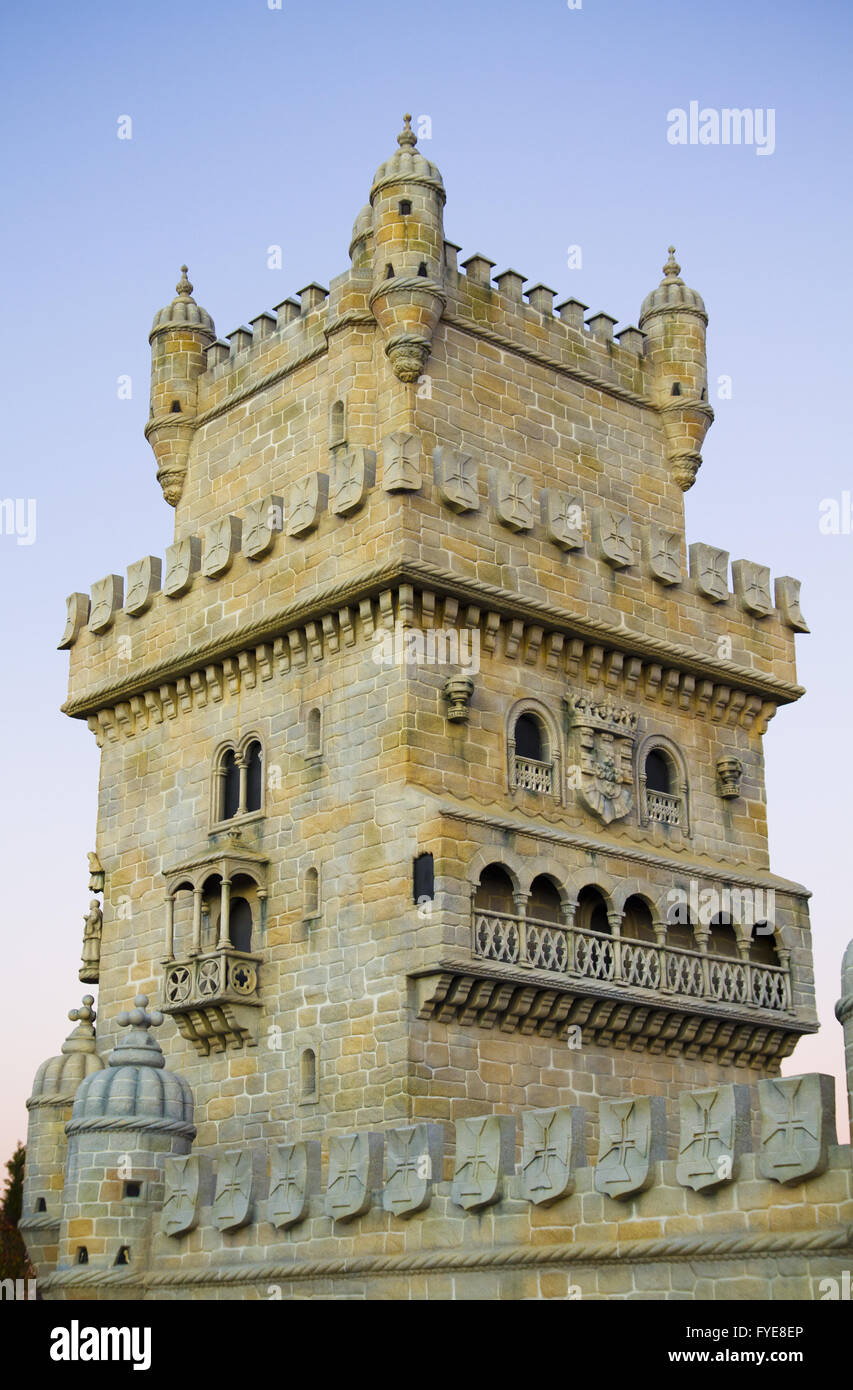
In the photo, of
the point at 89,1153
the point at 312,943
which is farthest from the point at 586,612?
the point at 89,1153

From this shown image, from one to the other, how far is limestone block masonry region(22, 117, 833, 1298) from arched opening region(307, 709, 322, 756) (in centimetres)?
7

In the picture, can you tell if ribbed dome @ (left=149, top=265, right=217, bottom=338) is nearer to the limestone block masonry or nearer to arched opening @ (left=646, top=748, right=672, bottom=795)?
the limestone block masonry

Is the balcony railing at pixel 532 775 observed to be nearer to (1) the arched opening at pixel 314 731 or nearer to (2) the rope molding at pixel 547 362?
(1) the arched opening at pixel 314 731

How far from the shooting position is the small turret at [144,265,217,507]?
119 feet

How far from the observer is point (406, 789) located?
28188mm

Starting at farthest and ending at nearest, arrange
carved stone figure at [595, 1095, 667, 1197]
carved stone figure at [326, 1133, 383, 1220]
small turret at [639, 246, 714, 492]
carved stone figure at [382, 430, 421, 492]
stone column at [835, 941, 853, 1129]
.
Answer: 1. small turret at [639, 246, 714, 492]
2. carved stone figure at [382, 430, 421, 492]
3. carved stone figure at [326, 1133, 383, 1220]
4. carved stone figure at [595, 1095, 667, 1197]
5. stone column at [835, 941, 853, 1129]

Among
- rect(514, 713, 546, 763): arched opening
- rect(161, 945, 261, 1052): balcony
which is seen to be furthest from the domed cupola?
rect(514, 713, 546, 763): arched opening

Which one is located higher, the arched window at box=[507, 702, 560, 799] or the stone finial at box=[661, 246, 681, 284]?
the stone finial at box=[661, 246, 681, 284]

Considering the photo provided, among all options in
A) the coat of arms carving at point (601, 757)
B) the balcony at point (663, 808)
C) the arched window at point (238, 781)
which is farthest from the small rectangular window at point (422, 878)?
the balcony at point (663, 808)

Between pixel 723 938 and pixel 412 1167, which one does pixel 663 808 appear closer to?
pixel 723 938

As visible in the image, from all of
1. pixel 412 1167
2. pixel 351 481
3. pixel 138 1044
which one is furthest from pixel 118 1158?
pixel 351 481

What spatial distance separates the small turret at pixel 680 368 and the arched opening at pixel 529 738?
24.4 ft

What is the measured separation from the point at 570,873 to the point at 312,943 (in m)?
4.25

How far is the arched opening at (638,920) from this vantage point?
31.2 m
